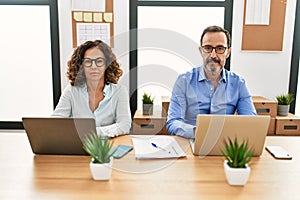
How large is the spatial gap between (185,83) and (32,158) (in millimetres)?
1149

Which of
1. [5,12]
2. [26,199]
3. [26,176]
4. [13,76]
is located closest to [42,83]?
[13,76]

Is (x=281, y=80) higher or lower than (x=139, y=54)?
lower

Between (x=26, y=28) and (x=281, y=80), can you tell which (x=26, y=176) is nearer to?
(x=26, y=28)

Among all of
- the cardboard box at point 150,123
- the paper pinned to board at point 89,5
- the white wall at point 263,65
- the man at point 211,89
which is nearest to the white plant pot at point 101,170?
the man at point 211,89

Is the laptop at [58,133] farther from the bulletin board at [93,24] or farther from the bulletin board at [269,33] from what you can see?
the bulletin board at [269,33]

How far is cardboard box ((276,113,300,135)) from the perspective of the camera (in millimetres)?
2900

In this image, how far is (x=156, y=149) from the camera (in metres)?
1.51

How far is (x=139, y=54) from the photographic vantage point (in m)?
3.30

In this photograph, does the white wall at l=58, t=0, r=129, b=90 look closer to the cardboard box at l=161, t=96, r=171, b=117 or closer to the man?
the cardboard box at l=161, t=96, r=171, b=117

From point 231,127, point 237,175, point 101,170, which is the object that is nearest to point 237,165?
point 237,175

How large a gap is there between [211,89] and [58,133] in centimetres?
118

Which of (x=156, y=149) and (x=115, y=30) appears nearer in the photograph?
(x=156, y=149)

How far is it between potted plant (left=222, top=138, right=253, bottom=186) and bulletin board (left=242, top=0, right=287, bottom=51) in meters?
2.24

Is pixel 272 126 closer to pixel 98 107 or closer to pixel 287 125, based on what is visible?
pixel 287 125
